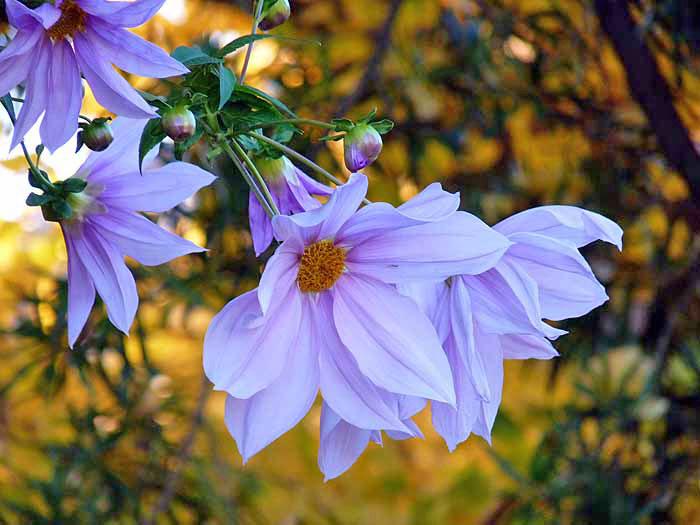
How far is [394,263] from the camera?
320 mm

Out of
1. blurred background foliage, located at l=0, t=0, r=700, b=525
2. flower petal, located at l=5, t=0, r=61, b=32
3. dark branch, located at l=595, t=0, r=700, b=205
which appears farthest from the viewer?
blurred background foliage, located at l=0, t=0, r=700, b=525

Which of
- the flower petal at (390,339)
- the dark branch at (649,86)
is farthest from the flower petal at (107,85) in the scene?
the dark branch at (649,86)

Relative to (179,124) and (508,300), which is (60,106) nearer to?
(179,124)

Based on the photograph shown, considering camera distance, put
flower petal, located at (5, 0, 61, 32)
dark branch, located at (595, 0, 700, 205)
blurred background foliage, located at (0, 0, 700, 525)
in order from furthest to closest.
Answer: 1. blurred background foliage, located at (0, 0, 700, 525)
2. dark branch, located at (595, 0, 700, 205)
3. flower petal, located at (5, 0, 61, 32)

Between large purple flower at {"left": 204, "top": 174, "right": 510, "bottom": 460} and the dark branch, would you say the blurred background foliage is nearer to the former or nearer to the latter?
the dark branch

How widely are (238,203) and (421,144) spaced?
256 mm

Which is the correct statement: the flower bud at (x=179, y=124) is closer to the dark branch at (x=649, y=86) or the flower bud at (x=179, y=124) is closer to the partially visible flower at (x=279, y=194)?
the partially visible flower at (x=279, y=194)

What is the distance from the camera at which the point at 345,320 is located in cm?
33

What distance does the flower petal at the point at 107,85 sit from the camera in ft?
0.93

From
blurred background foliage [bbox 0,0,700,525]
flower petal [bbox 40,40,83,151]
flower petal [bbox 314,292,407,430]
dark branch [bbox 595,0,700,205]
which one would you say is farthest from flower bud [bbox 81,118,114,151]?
dark branch [bbox 595,0,700,205]

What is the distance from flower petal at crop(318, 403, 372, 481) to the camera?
0.34 meters

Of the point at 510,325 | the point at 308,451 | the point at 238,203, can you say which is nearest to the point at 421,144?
the point at 238,203

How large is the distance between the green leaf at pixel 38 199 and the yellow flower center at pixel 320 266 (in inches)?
4.0

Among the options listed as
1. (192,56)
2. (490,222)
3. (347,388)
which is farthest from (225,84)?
(490,222)
